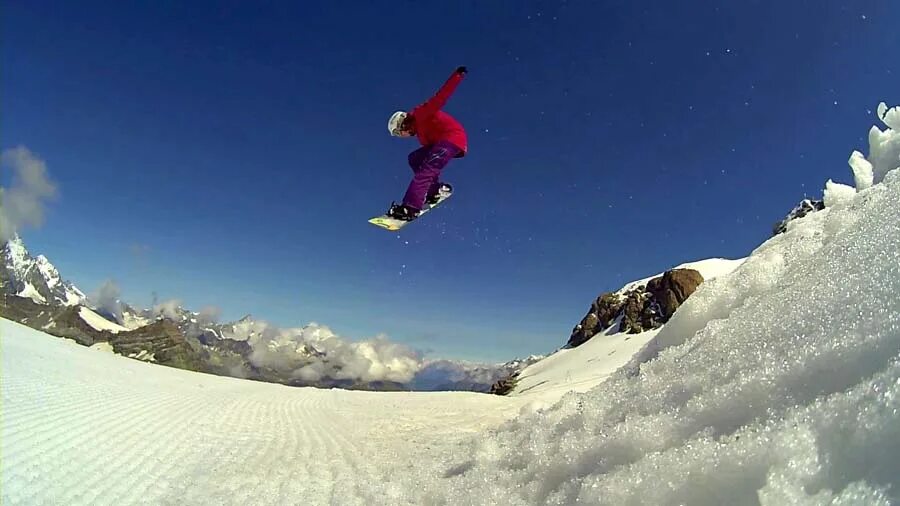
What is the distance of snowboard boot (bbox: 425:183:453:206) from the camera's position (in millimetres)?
12115

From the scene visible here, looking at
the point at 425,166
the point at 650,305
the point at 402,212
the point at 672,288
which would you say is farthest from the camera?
the point at 650,305

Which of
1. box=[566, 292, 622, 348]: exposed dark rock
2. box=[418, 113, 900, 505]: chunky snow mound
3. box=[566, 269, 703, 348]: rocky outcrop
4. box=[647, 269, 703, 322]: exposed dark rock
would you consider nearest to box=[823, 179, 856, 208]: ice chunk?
box=[418, 113, 900, 505]: chunky snow mound

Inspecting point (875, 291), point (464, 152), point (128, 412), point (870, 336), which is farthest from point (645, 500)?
point (128, 412)

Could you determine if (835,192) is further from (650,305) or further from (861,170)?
(650,305)

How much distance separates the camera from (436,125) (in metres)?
10.7

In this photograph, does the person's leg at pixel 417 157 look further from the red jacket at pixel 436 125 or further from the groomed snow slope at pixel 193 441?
the groomed snow slope at pixel 193 441

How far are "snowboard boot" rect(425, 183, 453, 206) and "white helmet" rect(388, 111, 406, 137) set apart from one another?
5.72 feet

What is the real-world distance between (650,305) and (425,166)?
4638 cm

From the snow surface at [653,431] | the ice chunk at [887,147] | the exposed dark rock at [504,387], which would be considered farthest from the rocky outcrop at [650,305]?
the snow surface at [653,431]

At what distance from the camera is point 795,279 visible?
4.42 m

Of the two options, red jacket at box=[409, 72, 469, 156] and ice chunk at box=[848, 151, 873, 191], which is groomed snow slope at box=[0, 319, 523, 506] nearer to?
red jacket at box=[409, 72, 469, 156]

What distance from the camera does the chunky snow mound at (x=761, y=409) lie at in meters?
2.20

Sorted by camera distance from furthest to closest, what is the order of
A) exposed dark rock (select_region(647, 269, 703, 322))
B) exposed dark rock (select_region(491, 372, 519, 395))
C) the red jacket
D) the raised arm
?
exposed dark rock (select_region(647, 269, 703, 322)) → exposed dark rock (select_region(491, 372, 519, 395)) → the red jacket → the raised arm

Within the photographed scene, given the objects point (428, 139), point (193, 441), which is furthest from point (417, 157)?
point (193, 441)
